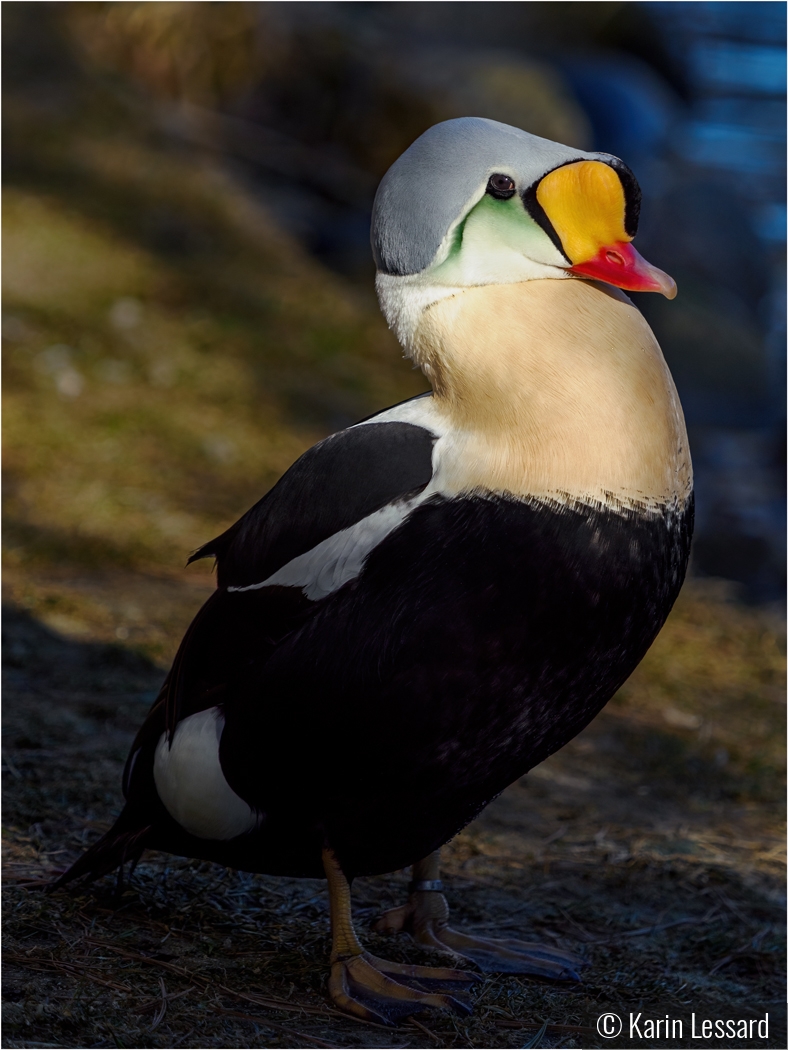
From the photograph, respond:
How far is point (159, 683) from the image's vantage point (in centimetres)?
382

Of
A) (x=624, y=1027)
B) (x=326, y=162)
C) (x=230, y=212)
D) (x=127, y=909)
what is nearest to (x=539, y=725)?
(x=624, y=1027)

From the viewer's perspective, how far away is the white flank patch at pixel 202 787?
2336 millimetres

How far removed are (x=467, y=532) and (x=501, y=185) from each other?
2.03 ft

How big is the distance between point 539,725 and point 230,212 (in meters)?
6.76

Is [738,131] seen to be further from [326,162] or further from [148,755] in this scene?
[148,755]

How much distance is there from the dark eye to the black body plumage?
0.44 meters

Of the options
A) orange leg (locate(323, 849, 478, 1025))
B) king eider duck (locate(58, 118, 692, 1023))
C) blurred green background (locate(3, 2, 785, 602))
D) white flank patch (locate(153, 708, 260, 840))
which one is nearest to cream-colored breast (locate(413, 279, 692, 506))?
king eider duck (locate(58, 118, 692, 1023))

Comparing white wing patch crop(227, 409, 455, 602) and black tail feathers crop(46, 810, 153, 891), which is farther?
black tail feathers crop(46, 810, 153, 891)

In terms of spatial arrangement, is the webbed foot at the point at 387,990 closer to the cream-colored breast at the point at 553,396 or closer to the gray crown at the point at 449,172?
the cream-colored breast at the point at 553,396

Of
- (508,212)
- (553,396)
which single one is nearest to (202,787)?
(553,396)

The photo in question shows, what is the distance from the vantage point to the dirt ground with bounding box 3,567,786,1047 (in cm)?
223

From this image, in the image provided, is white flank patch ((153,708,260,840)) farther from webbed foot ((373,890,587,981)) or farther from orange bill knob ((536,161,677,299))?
orange bill knob ((536,161,677,299))

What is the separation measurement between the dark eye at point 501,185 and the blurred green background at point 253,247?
9.80 ft

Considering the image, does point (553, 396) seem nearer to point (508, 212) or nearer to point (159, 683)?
point (508, 212)
